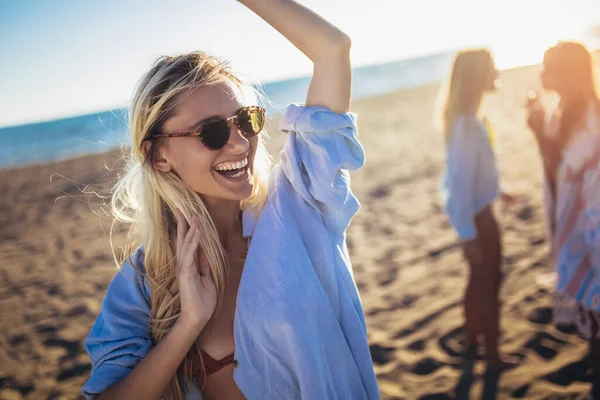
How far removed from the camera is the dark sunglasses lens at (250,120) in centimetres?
172

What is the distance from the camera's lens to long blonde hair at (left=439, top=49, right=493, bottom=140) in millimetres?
3816

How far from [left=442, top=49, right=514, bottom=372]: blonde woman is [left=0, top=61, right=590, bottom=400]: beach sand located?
392 mm

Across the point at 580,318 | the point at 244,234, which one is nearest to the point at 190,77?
the point at 244,234

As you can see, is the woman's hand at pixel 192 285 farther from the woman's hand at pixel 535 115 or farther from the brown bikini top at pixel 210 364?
the woman's hand at pixel 535 115

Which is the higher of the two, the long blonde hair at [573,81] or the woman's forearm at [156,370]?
the long blonde hair at [573,81]

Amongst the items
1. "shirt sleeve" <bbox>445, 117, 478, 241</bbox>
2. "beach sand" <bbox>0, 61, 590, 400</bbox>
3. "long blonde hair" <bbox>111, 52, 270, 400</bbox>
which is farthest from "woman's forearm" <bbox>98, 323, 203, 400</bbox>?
"shirt sleeve" <bbox>445, 117, 478, 241</bbox>

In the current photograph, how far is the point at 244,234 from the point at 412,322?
3.00m

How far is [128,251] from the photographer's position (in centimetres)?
202

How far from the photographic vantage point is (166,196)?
182cm

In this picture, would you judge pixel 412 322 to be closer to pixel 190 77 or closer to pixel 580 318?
pixel 580 318

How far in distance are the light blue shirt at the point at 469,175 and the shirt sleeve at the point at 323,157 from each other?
94.2 inches

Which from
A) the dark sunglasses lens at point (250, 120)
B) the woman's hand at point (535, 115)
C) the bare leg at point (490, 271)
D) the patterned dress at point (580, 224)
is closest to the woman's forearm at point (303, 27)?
the dark sunglasses lens at point (250, 120)

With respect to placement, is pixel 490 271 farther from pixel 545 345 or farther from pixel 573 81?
pixel 573 81

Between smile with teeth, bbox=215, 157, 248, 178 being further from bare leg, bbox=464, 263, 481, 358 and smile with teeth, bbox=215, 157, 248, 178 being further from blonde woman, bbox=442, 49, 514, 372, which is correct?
bare leg, bbox=464, 263, 481, 358
